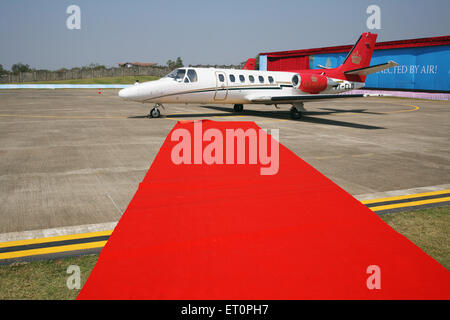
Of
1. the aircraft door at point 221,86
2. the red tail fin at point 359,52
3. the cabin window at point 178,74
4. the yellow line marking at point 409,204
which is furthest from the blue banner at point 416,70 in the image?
the yellow line marking at point 409,204

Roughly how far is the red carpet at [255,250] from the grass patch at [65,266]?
13 cm

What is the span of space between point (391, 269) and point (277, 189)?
112 inches

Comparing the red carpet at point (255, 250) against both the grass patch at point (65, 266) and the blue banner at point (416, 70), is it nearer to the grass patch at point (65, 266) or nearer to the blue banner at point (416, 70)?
the grass patch at point (65, 266)

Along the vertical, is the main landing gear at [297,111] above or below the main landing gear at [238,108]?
below

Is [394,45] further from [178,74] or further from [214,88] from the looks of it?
[178,74]

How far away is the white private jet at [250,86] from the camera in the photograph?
51.7 feet

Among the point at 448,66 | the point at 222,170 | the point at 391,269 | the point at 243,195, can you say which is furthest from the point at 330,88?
the point at 448,66

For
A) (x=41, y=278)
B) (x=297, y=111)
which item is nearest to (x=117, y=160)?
(x=41, y=278)

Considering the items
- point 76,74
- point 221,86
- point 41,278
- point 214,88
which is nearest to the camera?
point 41,278

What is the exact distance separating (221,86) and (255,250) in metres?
13.4

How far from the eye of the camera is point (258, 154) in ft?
29.7

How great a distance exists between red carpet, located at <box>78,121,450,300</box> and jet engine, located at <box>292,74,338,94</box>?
43.0 ft

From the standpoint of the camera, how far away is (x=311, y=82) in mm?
18875
